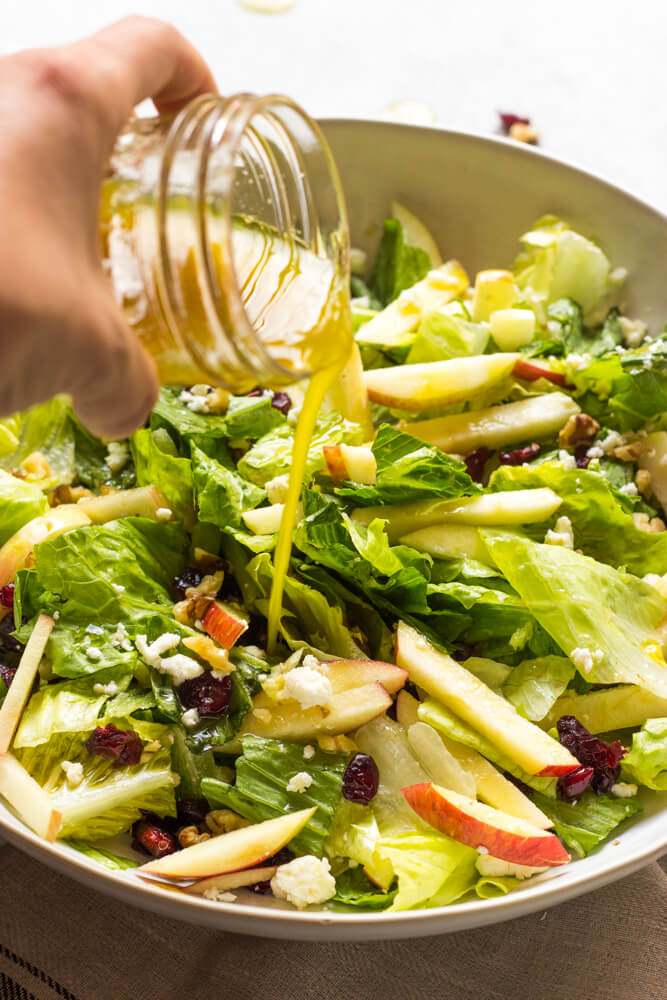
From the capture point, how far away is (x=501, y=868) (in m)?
1.78

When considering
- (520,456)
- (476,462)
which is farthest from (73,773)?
(520,456)

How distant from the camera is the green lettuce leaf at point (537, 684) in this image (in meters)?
2.02

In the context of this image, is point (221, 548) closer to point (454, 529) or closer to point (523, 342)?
point (454, 529)

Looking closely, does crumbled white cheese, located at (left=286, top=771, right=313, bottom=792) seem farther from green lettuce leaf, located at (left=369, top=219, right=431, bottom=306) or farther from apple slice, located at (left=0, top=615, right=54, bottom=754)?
green lettuce leaf, located at (left=369, top=219, right=431, bottom=306)

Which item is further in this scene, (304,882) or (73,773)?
(73,773)

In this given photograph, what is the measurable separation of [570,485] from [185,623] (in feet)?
3.09

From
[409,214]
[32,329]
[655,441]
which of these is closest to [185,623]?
[32,329]

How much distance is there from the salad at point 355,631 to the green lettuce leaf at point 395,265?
16.6 inches

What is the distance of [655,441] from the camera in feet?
8.21

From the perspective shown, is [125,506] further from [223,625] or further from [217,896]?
[217,896]

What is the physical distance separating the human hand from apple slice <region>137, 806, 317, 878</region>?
0.80 metres

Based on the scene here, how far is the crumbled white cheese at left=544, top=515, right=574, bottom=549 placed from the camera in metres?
2.20

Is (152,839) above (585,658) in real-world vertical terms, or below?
below

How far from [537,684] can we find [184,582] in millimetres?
796
